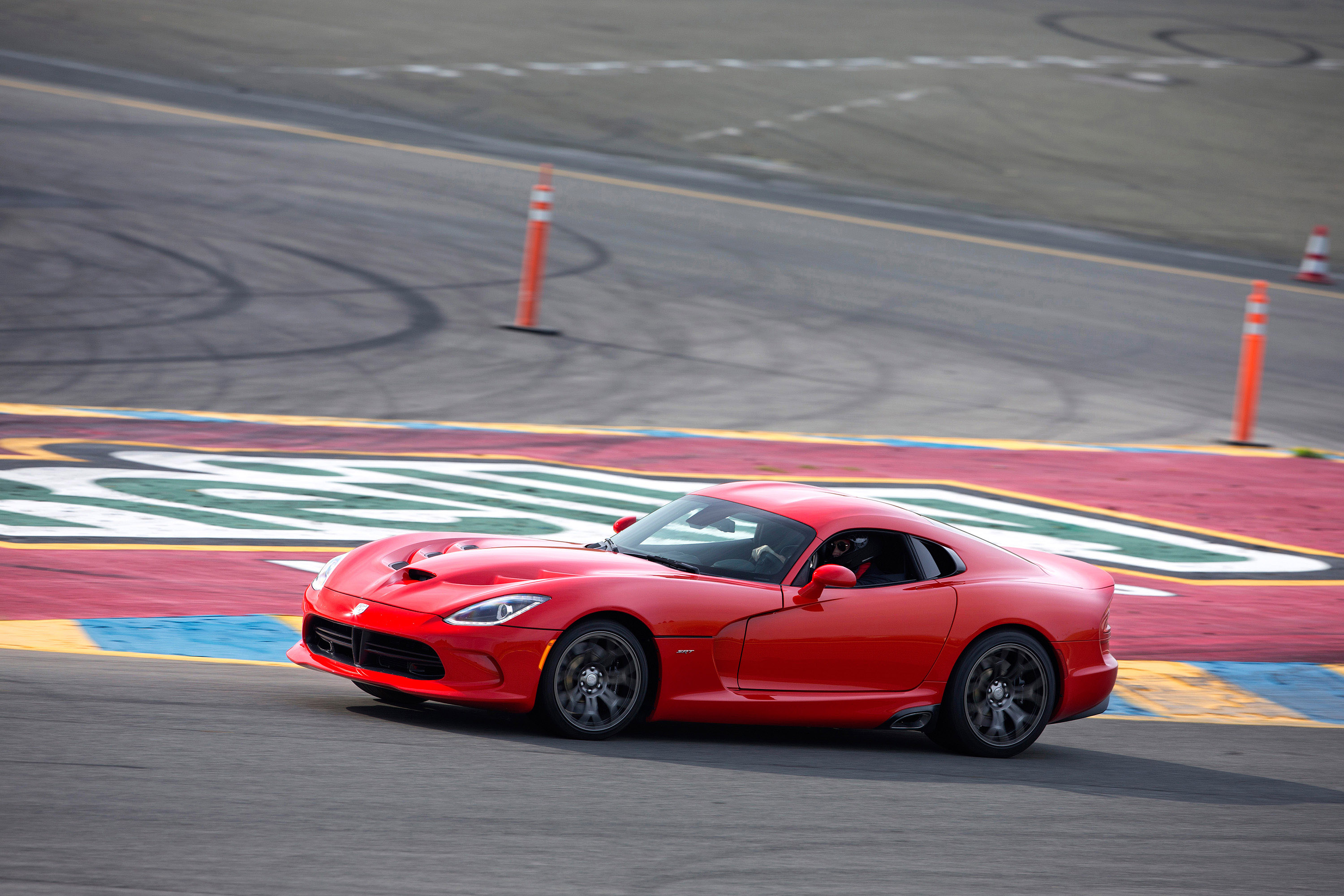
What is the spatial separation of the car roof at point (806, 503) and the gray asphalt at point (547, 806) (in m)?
1.06

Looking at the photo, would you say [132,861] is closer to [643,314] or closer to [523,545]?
[523,545]

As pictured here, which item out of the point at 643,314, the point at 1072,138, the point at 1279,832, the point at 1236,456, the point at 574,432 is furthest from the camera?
the point at 1072,138

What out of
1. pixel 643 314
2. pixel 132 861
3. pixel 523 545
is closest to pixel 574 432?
pixel 643 314

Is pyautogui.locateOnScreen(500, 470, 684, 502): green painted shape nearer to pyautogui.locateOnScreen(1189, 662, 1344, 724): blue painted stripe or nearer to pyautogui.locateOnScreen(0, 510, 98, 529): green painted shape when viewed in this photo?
pyautogui.locateOnScreen(0, 510, 98, 529): green painted shape

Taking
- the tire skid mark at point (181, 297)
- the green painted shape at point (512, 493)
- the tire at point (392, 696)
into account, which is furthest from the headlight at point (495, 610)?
the tire skid mark at point (181, 297)

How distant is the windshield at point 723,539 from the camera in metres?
7.48

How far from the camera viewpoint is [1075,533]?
42.2 ft

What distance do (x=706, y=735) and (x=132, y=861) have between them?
317cm

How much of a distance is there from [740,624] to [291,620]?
2926mm

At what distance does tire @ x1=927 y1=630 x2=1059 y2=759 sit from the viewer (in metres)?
7.86

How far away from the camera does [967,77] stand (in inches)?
1364

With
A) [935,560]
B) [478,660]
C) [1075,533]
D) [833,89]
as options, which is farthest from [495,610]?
[833,89]

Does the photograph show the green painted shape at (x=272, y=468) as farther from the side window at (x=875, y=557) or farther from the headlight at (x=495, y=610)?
the headlight at (x=495, y=610)

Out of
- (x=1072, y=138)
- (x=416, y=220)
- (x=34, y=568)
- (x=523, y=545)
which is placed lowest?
(x=34, y=568)
